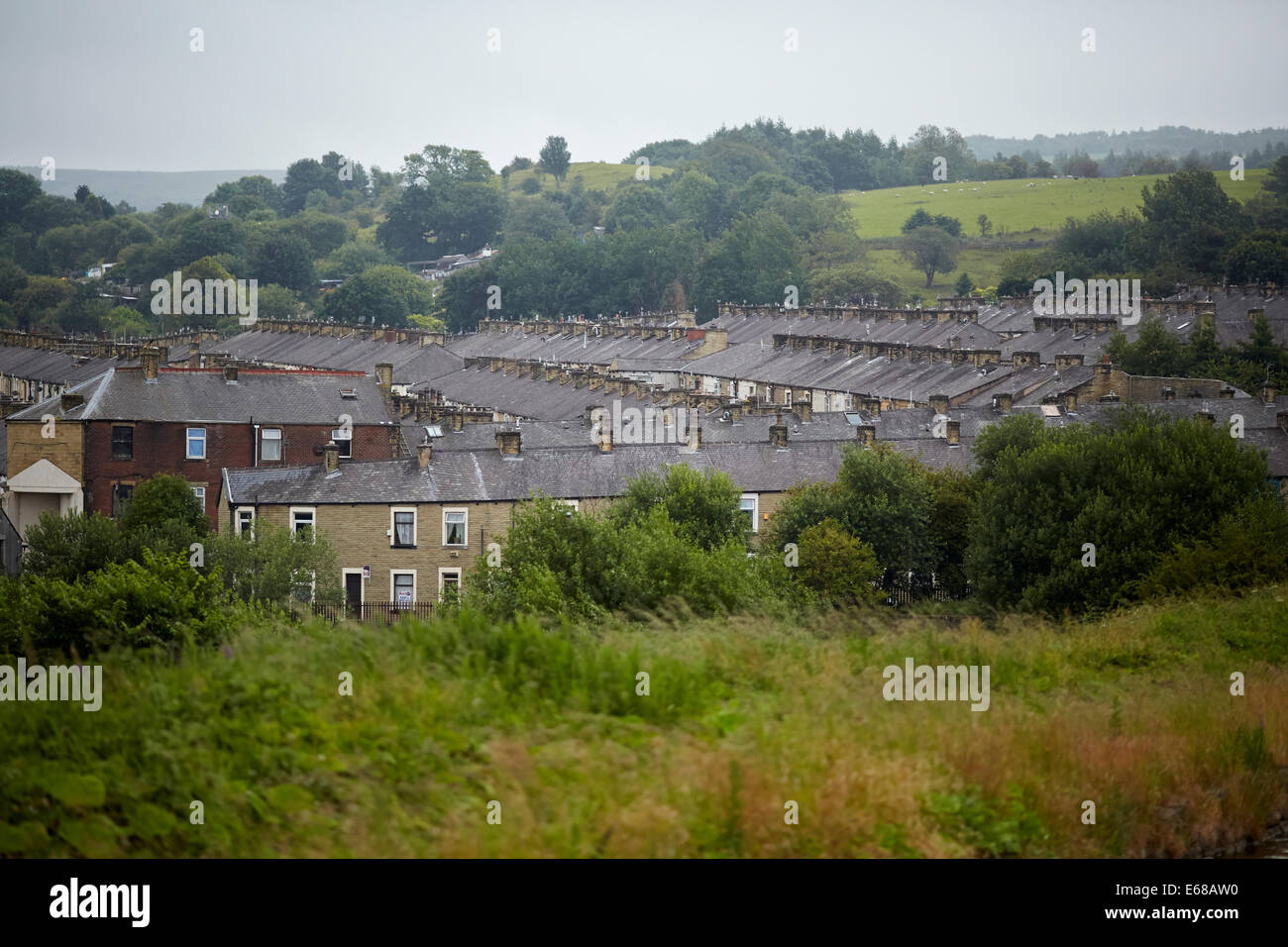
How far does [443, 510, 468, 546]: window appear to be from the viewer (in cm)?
4528

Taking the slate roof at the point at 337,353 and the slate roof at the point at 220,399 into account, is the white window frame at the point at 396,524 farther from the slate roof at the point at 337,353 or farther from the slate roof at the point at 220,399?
the slate roof at the point at 337,353

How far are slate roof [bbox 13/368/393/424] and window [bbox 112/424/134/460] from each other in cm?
42

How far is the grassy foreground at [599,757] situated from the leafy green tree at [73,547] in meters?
Result: 21.8

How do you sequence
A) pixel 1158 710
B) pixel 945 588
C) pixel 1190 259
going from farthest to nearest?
pixel 1190 259 → pixel 945 588 → pixel 1158 710

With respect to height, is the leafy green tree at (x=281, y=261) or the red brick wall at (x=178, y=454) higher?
the leafy green tree at (x=281, y=261)

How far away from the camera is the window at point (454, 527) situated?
4528cm

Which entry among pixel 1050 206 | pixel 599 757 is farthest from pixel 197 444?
pixel 1050 206

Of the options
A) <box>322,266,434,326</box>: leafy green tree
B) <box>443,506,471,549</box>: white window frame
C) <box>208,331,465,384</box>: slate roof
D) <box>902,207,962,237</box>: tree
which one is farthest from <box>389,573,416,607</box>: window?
<box>902,207,962,237</box>: tree

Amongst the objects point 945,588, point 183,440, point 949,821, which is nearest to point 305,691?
point 949,821

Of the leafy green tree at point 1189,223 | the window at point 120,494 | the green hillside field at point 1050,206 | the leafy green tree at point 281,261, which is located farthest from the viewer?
the green hillside field at point 1050,206

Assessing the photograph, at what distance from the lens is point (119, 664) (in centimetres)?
1469

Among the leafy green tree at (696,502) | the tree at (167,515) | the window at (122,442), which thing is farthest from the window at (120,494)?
the leafy green tree at (696,502)
